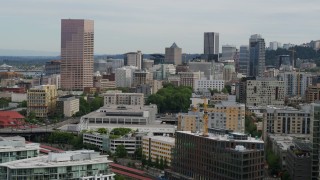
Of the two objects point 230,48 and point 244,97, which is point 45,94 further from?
point 230,48

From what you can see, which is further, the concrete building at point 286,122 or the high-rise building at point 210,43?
the high-rise building at point 210,43

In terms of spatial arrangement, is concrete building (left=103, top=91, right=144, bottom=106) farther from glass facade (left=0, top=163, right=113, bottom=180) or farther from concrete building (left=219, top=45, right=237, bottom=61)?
concrete building (left=219, top=45, right=237, bottom=61)

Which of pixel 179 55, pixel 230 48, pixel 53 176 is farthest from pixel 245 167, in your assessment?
pixel 230 48

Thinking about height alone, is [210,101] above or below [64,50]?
below

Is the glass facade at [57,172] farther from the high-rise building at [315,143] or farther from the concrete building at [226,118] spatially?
the concrete building at [226,118]

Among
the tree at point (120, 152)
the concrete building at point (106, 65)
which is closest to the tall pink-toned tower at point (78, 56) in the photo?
the concrete building at point (106, 65)

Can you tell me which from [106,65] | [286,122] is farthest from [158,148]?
[106,65]
